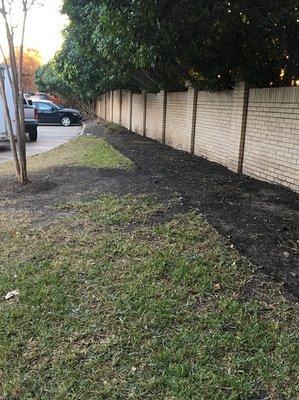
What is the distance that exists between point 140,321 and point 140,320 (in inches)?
0.6

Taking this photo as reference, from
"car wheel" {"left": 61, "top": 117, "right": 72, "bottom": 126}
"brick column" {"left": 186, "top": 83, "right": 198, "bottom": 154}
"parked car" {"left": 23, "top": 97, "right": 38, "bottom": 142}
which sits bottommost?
"car wheel" {"left": 61, "top": 117, "right": 72, "bottom": 126}

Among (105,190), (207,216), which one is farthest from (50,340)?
(105,190)

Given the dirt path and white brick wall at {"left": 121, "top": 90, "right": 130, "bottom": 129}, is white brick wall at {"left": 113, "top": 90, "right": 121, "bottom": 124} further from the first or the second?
the dirt path

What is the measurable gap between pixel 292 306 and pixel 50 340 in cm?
174

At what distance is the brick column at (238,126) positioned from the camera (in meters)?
8.87

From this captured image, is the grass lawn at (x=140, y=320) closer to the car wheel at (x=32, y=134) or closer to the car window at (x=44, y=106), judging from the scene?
the car wheel at (x=32, y=134)

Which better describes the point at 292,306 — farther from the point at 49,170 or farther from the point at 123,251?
the point at 49,170

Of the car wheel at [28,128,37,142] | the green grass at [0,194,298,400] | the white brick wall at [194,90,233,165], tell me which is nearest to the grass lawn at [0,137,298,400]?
the green grass at [0,194,298,400]

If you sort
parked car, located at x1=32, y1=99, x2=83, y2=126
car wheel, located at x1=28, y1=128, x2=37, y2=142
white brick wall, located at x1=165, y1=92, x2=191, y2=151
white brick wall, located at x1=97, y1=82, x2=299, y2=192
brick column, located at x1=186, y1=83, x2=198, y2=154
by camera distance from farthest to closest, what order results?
parked car, located at x1=32, y1=99, x2=83, y2=126 → car wheel, located at x1=28, y1=128, x2=37, y2=142 → white brick wall, located at x1=165, y1=92, x2=191, y2=151 → brick column, located at x1=186, y1=83, x2=198, y2=154 → white brick wall, located at x1=97, y1=82, x2=299, y2=192

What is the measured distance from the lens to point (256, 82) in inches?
348

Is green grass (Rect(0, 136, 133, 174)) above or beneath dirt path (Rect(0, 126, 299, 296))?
beneath

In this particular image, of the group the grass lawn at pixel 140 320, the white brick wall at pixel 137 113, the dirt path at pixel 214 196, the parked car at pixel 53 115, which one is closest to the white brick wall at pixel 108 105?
the parked car at pixel 53 115

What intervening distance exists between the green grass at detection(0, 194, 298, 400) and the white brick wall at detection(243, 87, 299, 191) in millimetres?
2830

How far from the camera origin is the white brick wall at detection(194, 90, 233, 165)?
32.5 ft
